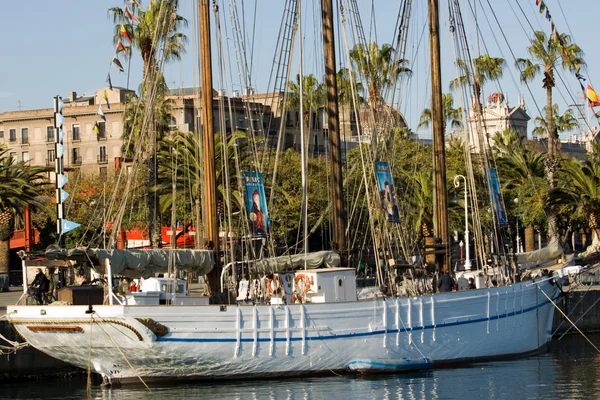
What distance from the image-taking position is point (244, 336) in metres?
35.5

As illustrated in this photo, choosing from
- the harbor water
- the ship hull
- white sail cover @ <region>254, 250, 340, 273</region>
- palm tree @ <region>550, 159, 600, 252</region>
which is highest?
palm tree @ <region>550, 159, 600, 252</region>

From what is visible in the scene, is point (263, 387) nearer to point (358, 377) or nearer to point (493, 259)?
point (358, 377)

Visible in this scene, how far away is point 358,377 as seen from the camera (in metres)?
37.1

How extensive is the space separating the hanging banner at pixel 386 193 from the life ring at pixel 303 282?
520 centimetres

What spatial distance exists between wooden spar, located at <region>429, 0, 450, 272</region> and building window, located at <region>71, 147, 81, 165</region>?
85.9m

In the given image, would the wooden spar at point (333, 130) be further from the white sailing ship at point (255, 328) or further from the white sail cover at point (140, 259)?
the white sail cover at point (140, 259)

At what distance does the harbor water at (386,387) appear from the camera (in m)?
33.5

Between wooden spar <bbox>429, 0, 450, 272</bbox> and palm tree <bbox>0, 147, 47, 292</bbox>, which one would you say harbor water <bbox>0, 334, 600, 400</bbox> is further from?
palm tree <bbox>0, 147, 47, 292</bbox>

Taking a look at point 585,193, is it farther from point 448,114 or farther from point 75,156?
point 75,156

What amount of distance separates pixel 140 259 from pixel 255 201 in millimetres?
4435

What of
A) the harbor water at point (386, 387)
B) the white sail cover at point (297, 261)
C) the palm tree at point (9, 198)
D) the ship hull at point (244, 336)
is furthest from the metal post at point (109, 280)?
the palm tree at point (9, 198)

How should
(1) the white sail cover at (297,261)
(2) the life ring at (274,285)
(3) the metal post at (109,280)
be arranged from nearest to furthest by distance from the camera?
(3) the metal post at (109,280)
(2) the life ring at (274,285)
(1) the white sail cover at (297,261)

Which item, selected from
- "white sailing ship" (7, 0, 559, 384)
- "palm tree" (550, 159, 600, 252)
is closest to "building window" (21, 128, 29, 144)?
"palm tree" (550, 159, 600, 252)

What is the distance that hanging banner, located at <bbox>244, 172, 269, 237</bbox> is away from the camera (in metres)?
37.5
